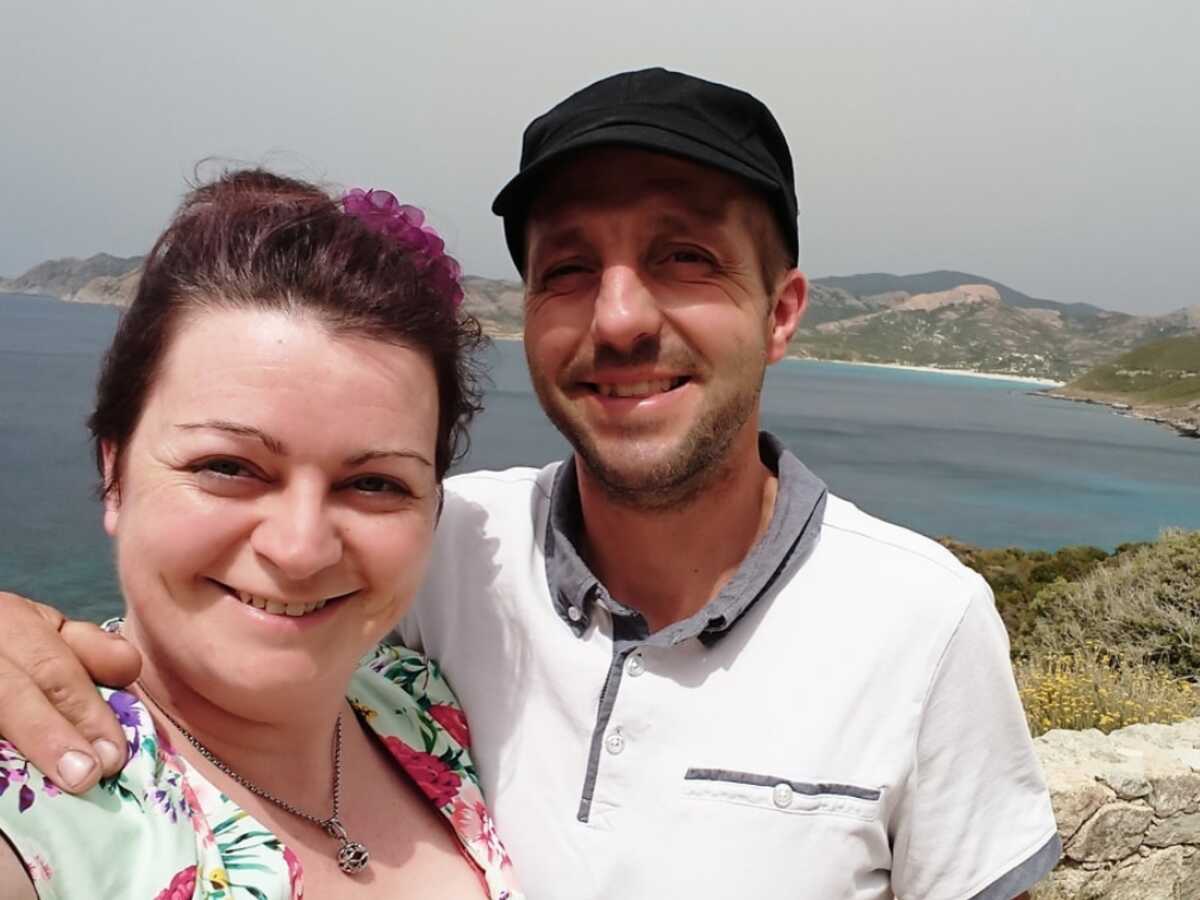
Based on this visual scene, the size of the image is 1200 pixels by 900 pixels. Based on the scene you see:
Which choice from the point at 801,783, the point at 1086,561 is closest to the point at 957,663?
the point at 801,783

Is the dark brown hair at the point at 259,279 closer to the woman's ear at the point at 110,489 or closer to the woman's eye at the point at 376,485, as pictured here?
the woman's ear at the point at 110,489

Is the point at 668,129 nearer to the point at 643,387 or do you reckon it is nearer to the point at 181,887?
the point at 643,387

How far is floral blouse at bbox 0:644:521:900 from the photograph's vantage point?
1064mm

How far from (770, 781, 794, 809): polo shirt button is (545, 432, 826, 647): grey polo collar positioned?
31 cm

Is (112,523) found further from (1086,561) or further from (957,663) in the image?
(1086,561)

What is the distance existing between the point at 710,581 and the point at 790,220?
868 mm

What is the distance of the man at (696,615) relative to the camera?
1760mm

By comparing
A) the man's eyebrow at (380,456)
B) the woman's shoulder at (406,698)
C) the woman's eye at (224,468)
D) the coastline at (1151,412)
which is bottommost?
the coastline at (1151,412)

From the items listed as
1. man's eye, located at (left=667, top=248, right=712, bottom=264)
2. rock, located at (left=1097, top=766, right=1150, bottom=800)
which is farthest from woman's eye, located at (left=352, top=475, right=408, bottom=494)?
rock, located at (left=1097, top=766, right=1150, bottom=800)

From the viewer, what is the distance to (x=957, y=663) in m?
1.81

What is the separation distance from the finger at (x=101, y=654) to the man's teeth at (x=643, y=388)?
3.55ft

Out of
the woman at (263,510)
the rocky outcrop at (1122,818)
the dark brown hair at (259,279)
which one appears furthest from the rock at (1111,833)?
the dark brown hair at (259,279)

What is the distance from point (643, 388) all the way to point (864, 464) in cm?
4623

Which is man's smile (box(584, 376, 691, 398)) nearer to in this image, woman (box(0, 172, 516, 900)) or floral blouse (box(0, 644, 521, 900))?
woman (box(0, 172, 516, 900))
